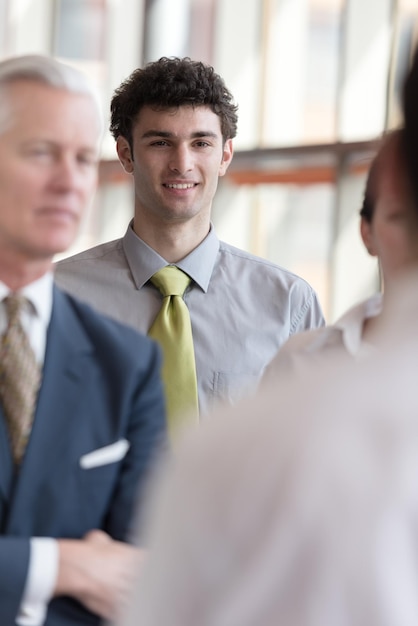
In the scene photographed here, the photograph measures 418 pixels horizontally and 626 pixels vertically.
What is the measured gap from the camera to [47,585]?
60.7 inches

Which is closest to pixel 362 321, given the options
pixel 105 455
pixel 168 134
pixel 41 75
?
pixel 105 455

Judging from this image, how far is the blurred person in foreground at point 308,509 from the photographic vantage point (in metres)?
0.55

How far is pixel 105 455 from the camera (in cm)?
162

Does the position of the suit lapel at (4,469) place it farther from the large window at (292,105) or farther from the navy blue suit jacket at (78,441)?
the large window at (292,105)

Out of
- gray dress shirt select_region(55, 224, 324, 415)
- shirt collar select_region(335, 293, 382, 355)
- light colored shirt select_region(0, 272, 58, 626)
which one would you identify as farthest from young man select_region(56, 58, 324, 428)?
light colored shirt select_region(0, 272, 58, 626)

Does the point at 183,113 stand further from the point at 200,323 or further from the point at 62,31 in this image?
the point at 62,31

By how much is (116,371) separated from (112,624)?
0.38 m

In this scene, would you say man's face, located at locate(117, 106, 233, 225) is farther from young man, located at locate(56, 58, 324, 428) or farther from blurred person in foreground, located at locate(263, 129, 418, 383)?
blurred person in foreground, located at locate(263, 129, 418, 383)

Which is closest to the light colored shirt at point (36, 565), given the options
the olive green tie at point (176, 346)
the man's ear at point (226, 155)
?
the olive green tie at point (176, 346)

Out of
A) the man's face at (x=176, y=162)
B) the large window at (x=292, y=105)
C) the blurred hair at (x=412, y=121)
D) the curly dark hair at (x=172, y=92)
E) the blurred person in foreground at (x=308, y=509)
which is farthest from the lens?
the large window at (x=292, y=105)

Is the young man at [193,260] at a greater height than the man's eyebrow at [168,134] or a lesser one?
lesser

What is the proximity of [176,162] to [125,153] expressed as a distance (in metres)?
0.35

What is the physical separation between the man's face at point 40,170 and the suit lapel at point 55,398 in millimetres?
131

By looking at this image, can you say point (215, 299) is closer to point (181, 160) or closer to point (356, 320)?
point (181, 160)
